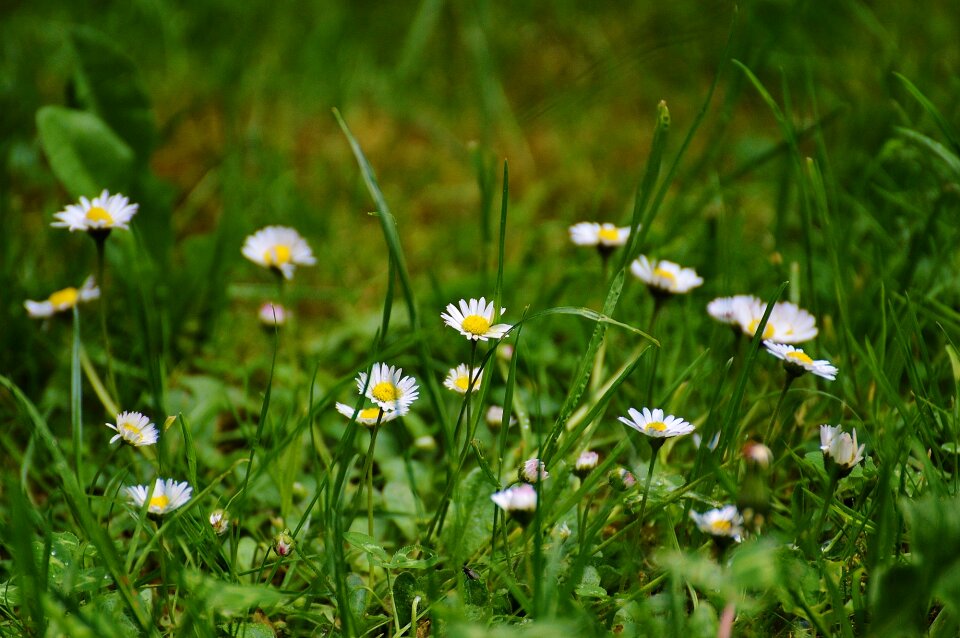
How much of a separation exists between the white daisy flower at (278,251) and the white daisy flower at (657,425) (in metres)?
0.64

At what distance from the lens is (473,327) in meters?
1.12

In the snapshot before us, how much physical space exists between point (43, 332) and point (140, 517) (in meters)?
0.79

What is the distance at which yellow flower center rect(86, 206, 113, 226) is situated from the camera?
1.30m

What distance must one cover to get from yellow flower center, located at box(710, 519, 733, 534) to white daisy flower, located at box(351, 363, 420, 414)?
0.41 metres

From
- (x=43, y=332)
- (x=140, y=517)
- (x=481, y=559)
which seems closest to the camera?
(x=140, y=517)

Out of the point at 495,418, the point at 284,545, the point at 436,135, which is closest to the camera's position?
the point at 284,545

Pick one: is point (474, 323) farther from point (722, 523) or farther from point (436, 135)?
point (436, 135)

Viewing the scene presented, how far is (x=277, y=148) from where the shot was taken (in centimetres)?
243

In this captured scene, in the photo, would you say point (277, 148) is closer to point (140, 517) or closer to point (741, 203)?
point (741, 203)

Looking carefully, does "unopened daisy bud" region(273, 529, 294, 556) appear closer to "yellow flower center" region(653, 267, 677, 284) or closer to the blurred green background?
the blurred green background

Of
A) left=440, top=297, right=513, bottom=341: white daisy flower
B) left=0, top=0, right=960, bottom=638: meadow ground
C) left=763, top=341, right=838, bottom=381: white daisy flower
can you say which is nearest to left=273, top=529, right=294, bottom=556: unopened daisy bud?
left=0, top=0, right=960, bottom=638: meadow ground

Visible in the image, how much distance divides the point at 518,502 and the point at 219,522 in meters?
0.41

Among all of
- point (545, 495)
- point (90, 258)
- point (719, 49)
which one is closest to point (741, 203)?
point (719, 49)

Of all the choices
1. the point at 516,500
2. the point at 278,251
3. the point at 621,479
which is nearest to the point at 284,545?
the point at 516,500
